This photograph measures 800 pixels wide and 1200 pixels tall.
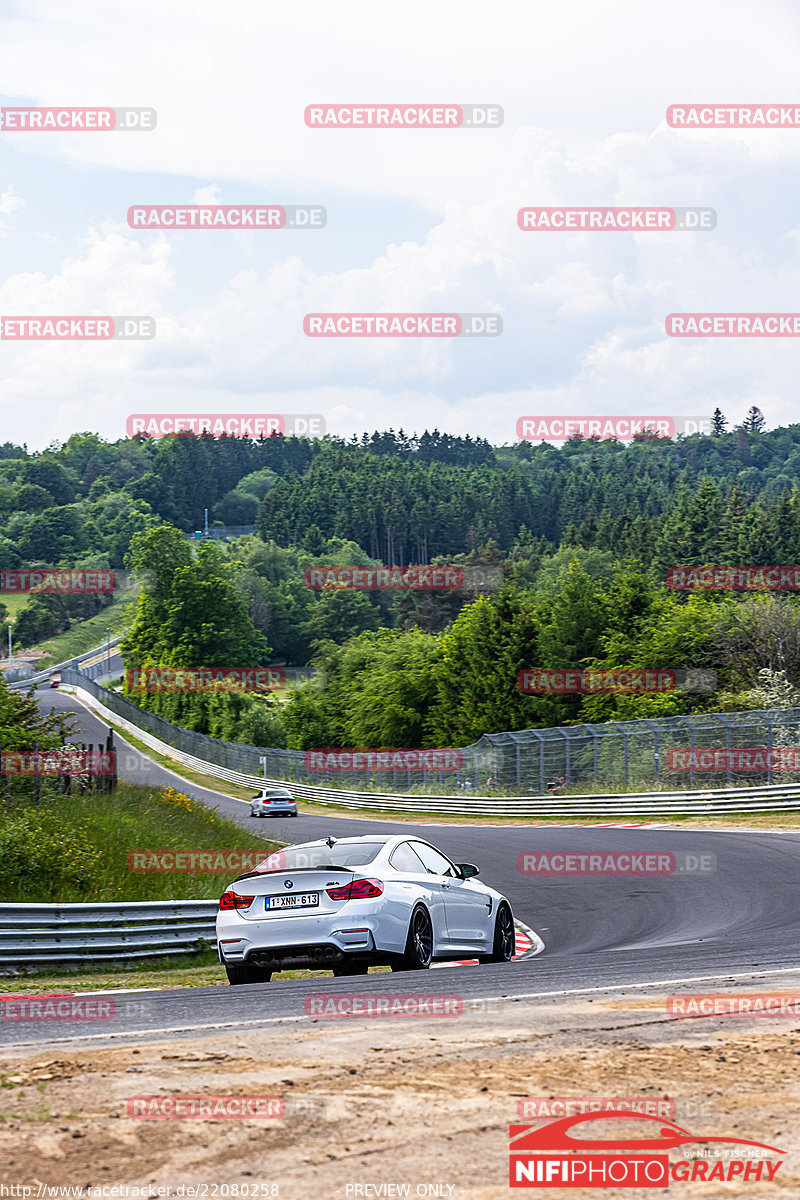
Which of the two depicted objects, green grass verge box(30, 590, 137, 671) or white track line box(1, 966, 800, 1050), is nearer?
white track line box(1, 966, 800, 1050)

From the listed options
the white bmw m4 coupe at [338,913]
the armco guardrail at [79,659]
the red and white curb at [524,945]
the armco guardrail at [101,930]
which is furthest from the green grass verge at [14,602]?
the white bmw m4 coupe at [338,913]

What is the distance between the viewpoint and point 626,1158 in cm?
471

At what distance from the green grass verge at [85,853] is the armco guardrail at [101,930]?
4.18 ft

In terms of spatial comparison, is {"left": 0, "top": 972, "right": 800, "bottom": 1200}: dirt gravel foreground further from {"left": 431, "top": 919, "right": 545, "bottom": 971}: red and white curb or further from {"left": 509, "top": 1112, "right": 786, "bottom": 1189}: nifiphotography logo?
{"left": 431, "top": 919, "right": 545, "bottom": 971}: red and white curb

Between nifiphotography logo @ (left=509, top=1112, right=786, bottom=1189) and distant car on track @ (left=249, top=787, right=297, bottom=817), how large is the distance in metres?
43.2

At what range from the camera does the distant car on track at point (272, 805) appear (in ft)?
157

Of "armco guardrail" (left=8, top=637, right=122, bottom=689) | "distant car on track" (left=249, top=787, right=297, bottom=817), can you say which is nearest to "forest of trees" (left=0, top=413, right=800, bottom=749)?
"armco guardrail" (left=8, top=637, right=122, bottom=689)

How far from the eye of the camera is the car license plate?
424 inches

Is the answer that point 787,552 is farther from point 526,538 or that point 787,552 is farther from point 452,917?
point 452,917

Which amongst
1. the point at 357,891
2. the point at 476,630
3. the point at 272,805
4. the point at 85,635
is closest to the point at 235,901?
the point at 357,891

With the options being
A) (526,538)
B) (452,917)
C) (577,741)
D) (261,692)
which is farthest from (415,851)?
(526,538)

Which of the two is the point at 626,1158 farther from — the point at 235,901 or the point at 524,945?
the point at 524,945

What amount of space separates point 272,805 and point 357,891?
126ft

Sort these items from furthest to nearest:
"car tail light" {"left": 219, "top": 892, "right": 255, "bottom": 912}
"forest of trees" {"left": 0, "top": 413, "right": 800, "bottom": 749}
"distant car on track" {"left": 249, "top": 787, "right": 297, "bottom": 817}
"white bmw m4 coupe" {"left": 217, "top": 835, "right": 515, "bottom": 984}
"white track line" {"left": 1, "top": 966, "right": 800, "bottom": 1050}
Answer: "forest of trees" {"left": 0, "top": 413, "right": 800, "bottom": 749} < "distant car on track" {"left": 249, "top": 787, "right": 297, "bottom": 817} < "car tail light" {"left": 219, "top": 892, "right": 255, "bottom": 912} < "white bmw m4 coupe" {"left": 217, "top": 835, "right": 515, "bottom": 984} < "white track line" {"left": 1, "top": 966, "right": 800, "bottom": 1050}
